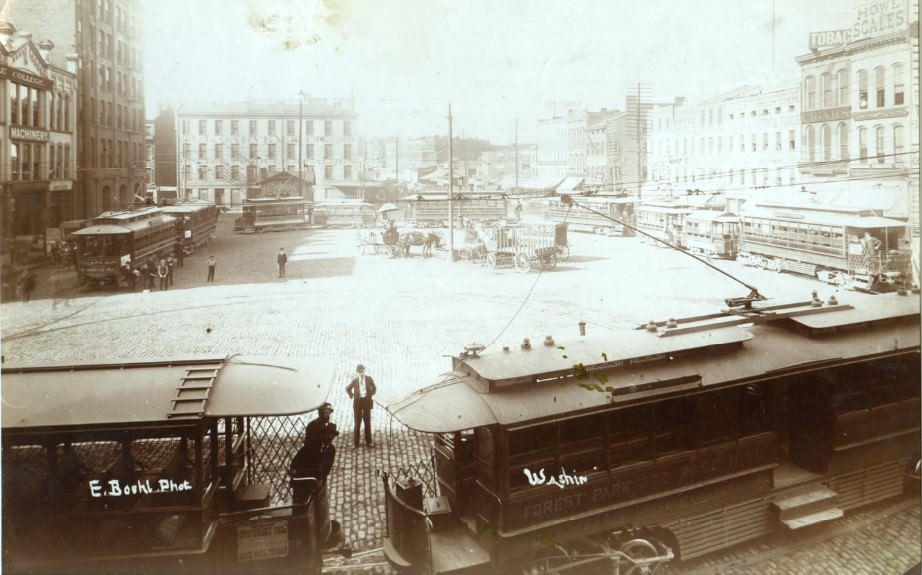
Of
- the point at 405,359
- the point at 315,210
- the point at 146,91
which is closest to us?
the point at 146,91

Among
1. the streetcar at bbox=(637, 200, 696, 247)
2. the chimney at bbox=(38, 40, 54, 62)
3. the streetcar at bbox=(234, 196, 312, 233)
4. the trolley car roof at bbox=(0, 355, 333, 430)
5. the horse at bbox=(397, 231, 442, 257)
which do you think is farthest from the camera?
the streetcar at bbox=(637, 200, 696, 247)

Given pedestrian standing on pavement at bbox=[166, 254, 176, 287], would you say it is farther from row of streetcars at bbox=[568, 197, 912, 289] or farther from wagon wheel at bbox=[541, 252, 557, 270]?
row of streetcars at bbox=[568, 197, 912, 289]

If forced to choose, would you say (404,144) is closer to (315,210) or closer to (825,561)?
(315,210)

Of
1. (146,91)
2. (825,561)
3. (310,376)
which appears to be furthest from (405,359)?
(825,561)

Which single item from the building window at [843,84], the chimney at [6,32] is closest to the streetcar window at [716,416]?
the building window at [843,84]

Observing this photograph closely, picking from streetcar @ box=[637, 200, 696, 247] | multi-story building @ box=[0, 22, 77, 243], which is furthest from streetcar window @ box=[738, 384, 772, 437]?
multi-story building @ box=[0, 22, 77, 243]

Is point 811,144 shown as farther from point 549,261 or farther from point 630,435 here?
point 630,435
